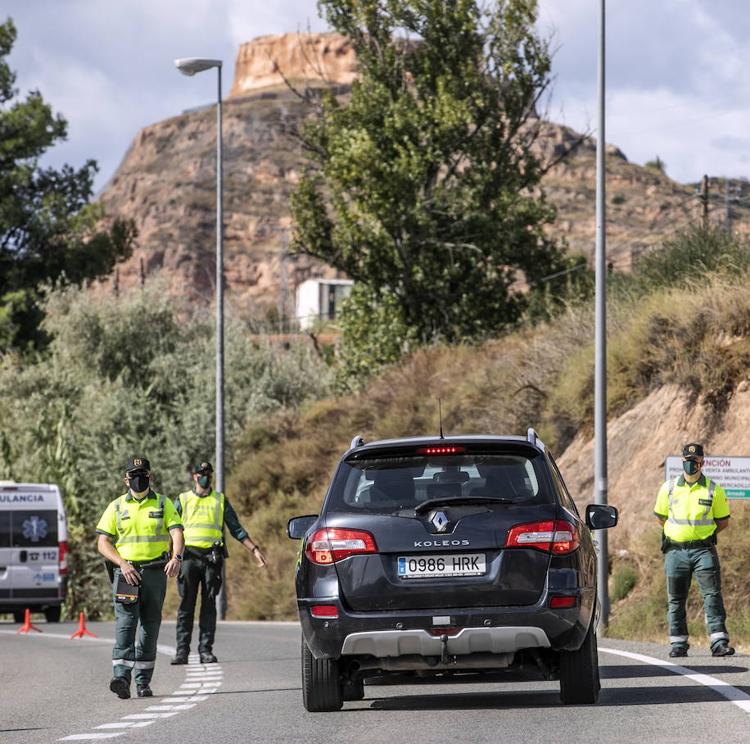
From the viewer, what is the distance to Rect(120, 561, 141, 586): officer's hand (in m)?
12.2

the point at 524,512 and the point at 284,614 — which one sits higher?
the point at 524,512

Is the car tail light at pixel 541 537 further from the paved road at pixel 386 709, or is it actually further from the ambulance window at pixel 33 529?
the ambulance window at pixel 33 529

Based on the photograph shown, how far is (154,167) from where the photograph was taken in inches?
7136

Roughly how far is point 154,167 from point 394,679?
17369cm

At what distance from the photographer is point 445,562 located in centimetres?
971

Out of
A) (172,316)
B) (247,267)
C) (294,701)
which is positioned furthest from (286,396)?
(247,267)

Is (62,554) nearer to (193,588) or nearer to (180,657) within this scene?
(180,657)

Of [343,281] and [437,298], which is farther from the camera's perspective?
[343,281]

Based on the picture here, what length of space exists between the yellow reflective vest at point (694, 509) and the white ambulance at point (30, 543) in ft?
51.8

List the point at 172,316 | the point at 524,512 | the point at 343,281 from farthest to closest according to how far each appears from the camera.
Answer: the point at 343,281
the point at 172,316
the point at 524,512

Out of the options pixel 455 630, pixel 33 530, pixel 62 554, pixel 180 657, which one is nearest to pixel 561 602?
pixel 455 630

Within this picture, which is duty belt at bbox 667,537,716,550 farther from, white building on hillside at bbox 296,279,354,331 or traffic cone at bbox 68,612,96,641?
white building on hillside at bbox 296,279,354,331

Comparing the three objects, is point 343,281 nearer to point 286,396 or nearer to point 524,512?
point 286,396

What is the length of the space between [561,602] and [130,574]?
3820 millimetres
